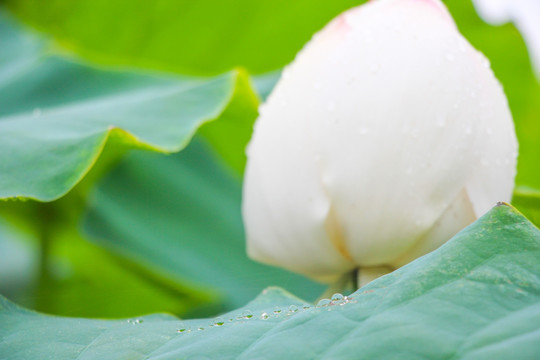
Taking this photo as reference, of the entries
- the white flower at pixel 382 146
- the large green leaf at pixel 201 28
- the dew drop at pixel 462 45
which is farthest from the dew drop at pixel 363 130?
the large green leaf at pixel 201 28

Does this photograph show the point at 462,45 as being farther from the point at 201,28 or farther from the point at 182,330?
the point at 201,28

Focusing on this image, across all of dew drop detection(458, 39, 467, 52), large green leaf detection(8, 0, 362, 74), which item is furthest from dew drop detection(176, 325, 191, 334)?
large green leaf detection(8, 0, 362, 74)

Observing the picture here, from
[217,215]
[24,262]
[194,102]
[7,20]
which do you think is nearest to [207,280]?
[217,215]

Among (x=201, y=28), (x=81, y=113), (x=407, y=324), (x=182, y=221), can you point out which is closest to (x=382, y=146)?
(x=407, y=324)

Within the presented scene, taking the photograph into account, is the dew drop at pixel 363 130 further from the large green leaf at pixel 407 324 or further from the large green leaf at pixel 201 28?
the large green leaf at pixel 201 28

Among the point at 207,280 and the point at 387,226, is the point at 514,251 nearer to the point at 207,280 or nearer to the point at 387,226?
the point at 387,226

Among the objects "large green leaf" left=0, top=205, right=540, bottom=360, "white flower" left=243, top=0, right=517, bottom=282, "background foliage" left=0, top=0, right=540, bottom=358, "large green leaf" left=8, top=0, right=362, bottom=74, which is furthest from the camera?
"large green leaf" left=8, top=0, right=362, bottom=74

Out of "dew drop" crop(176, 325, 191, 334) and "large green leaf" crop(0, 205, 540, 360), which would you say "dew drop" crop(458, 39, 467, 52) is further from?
"dew drop" crop(176, 325, 191, 334)
